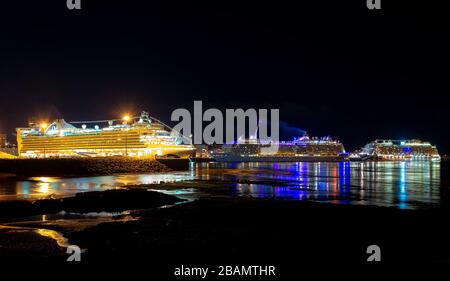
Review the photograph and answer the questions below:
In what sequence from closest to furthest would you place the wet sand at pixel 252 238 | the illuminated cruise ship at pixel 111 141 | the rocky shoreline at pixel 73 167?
1. the wet sand at pixel 252 238
2. the rocky shoreline at pixel 73 167
3. the illuminated cruise ship at pixel 111 141

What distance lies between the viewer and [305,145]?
15788 centimetres

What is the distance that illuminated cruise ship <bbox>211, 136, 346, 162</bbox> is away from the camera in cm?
14738

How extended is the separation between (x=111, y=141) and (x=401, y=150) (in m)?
129

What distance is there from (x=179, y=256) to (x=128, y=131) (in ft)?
267

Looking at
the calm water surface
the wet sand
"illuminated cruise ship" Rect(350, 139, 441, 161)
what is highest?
the wet sand

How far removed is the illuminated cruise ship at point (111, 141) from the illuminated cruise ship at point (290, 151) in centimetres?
5529

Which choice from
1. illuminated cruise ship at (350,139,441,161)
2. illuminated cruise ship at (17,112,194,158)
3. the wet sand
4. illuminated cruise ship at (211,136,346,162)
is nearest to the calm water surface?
the wet sand

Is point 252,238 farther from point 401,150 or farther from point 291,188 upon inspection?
point 401,150

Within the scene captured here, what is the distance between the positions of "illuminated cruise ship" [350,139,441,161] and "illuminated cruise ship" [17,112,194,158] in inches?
3948

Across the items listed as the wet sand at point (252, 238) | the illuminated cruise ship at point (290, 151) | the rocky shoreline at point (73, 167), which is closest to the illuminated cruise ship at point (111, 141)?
the rocky shoreline at point (73, 167)

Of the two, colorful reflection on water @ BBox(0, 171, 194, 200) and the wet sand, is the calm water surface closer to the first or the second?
colorful reflection on water @ BBox(0, 171, 194, 200)

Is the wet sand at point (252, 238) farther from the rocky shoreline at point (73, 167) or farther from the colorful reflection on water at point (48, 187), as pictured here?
the rocky shoreline at point (73, 167)

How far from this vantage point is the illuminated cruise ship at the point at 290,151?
484 ft
